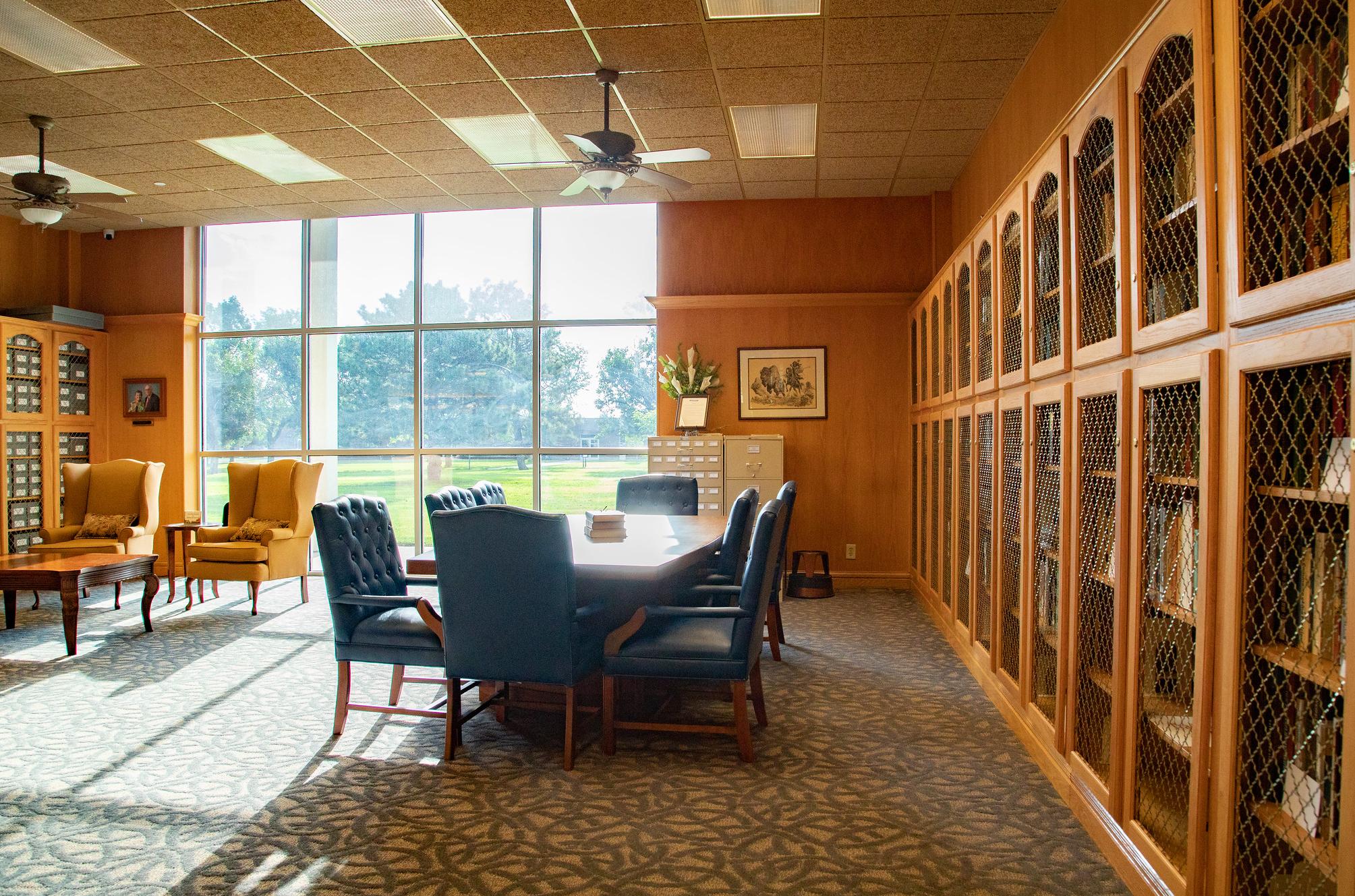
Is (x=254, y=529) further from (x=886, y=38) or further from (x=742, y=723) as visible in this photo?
(x=886, y=38)

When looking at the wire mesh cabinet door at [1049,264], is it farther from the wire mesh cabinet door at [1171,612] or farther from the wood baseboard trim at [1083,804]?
the wood baseboard trim at [1083,804]

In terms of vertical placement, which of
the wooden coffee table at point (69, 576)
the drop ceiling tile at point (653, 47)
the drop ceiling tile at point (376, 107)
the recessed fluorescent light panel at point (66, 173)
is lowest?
the wooden coffee table at point (69, 576)

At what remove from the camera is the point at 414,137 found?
565 cm

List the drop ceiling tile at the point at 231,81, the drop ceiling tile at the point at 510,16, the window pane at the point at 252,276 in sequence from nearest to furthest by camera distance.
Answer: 1. the drop ceiling tile at the point at 510,16
2. the drop ceiling tile at the point at 231,81
3. the window pane at the point at 252,276

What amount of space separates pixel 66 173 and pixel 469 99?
11.8 feet

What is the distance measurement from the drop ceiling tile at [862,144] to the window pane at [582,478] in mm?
3043

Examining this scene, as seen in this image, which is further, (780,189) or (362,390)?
(362,390)

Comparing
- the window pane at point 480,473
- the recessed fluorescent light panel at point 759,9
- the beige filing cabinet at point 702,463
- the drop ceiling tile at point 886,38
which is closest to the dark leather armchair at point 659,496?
the beige filing cabinet at point 702,463

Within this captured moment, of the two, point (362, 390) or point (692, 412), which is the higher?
point (362, 390)

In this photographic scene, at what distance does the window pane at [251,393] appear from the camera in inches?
314

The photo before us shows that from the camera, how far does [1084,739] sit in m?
2.64

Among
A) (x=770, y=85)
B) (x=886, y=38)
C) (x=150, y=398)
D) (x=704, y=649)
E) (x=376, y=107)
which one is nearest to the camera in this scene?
Result: (x=704, y=649)

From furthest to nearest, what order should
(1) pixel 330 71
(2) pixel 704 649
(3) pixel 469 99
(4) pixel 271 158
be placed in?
(4) pixel 271 158
(3) pixel 469 99
(1) pixel 330 71
(2) pixel 704 649

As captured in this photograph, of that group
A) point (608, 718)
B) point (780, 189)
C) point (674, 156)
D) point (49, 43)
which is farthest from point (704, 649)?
point (780, 189)
